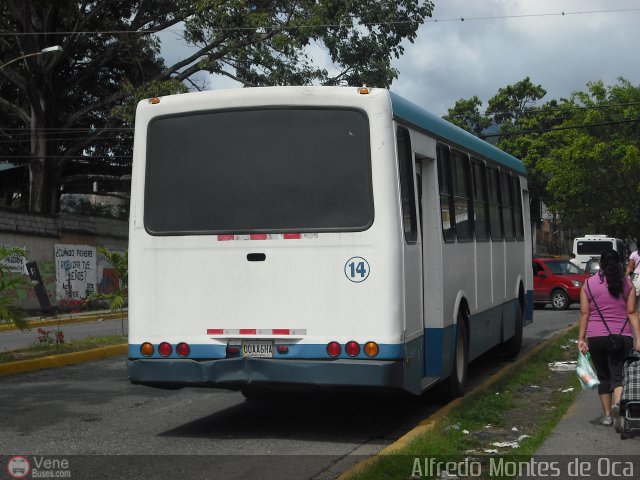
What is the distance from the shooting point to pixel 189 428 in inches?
363

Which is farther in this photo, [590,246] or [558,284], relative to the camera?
[590,246]

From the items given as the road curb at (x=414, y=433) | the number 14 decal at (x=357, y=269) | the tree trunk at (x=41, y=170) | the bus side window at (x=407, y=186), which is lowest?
the road curb at (x=414, y=433)

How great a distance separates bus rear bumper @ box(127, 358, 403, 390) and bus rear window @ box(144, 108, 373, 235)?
3.79ft

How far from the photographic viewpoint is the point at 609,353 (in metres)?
8.57

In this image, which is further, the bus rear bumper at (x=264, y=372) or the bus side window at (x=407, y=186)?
the bus side window at (x=407, y=186)

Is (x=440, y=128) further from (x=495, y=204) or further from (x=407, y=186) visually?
(x=495, y=204)

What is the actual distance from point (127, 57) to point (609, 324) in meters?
28.6

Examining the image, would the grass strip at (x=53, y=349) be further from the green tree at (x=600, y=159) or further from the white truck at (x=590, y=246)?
the green tree at (x=600, y=159)

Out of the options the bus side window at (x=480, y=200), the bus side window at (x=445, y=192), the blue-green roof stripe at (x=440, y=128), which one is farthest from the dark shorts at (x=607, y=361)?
the bus side window at (x=480, y=200)

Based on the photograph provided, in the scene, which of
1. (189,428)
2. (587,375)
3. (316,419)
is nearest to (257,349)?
(189,428)

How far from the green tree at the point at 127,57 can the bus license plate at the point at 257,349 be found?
22672 mm

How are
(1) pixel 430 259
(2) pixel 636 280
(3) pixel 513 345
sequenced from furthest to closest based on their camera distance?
(2) pixel 636 280, (3) pixel 513 345, (1) pixel 430 259

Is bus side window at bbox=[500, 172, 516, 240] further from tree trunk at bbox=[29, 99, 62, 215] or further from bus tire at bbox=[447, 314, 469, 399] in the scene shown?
tree trunk at bbox=[29, 99, 62, 215]

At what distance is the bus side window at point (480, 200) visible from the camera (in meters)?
12.0
